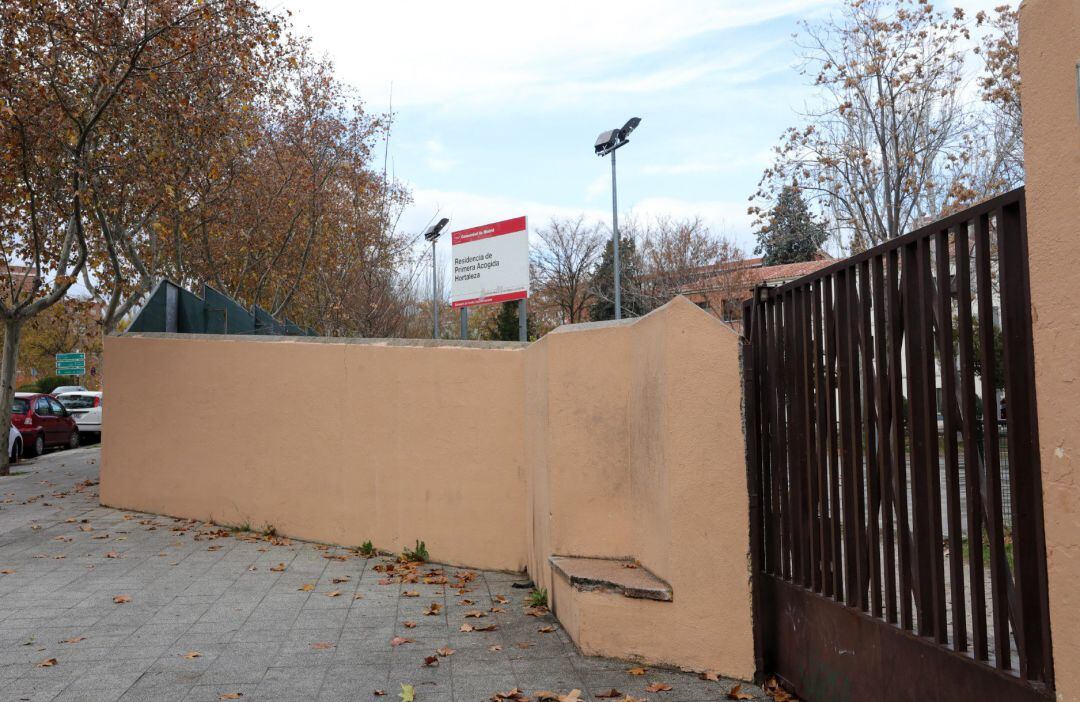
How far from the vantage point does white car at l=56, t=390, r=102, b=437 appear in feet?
87.2

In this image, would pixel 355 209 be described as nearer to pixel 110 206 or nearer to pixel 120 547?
pixel 110 206

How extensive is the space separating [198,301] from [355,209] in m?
13.4

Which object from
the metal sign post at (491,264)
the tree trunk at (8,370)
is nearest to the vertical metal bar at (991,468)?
the metal sign post at (491,264)

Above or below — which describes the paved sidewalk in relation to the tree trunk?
below

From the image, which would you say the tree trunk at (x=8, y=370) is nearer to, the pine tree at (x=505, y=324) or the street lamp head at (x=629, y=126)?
the street lamp head at (x=629, y=126)

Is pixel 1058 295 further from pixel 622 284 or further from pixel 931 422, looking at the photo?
pixel 622 284

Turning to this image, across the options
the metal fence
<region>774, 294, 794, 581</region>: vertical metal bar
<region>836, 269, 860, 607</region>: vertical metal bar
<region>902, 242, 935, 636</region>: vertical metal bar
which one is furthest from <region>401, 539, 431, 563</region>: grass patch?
<region>902, 242, 935, 636</region>: vertical metal bar

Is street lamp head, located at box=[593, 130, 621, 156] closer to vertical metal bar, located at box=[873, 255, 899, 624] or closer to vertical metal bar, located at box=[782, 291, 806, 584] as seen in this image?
vertical metal bar, located at box=[782, 291, 806, 584]

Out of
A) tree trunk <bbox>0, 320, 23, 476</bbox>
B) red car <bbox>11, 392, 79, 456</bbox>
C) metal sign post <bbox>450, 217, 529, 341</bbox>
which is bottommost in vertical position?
red car <bbox>11, 392, 79, 456</bbox>

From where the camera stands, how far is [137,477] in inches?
423

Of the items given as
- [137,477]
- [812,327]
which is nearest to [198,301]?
[137,477]

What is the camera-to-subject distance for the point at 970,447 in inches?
→ 117

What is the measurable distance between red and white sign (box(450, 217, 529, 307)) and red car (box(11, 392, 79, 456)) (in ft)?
37.5

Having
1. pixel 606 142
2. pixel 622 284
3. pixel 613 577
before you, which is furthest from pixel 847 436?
pixel 622 284
